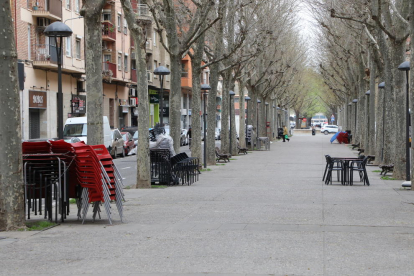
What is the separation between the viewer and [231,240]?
940cm

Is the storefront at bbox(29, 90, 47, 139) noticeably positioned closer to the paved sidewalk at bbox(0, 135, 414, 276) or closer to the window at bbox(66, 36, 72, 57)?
the window at bbox(66, 36, 72, 57)

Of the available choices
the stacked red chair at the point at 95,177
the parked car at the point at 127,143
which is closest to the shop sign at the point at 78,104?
the parked car at the point at 127,143

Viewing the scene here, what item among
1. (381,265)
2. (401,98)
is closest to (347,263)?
(381,265)

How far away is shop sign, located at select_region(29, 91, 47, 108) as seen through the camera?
4106 cm

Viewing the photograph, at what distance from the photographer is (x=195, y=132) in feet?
87.0

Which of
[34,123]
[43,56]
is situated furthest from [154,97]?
[43,56]

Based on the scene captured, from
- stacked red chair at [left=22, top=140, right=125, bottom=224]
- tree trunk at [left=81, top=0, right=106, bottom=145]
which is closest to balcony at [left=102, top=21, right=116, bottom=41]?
tree trunk at [left=81, top=0, right=106, bottom=145]

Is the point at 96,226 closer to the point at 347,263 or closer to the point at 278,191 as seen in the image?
the point at 347,263

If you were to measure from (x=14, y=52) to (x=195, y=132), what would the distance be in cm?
1635

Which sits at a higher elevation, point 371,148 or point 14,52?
point 14,52

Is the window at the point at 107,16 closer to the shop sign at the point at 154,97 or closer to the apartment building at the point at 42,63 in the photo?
the apartment building at the point at 42,63

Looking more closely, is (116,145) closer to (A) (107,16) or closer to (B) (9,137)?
(A) (107,16)

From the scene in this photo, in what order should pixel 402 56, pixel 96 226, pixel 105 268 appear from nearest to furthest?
pixel 105 268
pixel 96 226
pixel 402 56

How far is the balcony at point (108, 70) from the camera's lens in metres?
52.2
